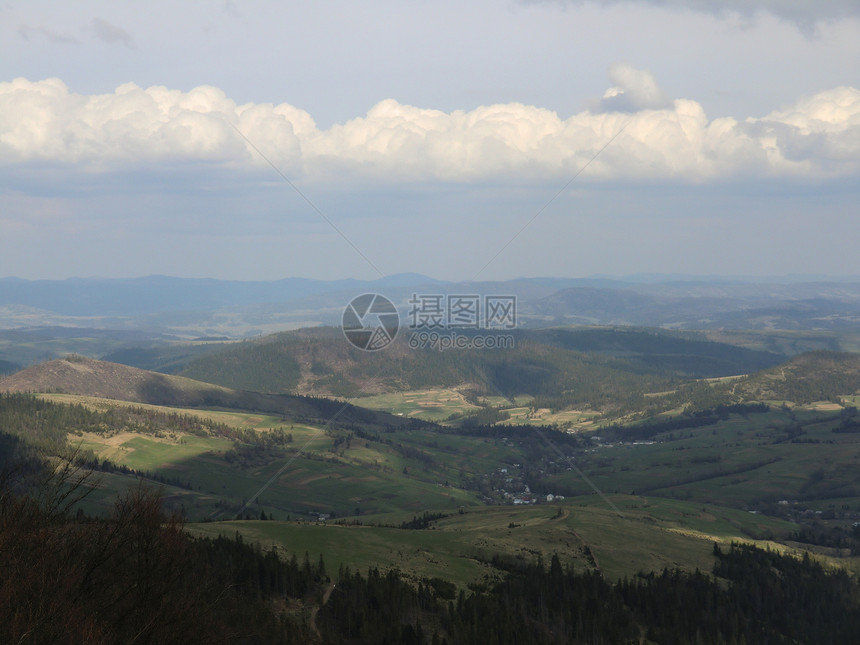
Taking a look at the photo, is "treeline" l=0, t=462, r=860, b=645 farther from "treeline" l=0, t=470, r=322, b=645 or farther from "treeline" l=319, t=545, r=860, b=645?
"treeline" l=319, t=545, r=860, b=645

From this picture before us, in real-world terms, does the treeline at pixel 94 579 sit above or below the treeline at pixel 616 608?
above

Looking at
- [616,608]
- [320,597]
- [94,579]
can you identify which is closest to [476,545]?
[616,608]

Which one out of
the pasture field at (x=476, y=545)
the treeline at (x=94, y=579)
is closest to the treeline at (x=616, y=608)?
the pasture field at (x=476, y=545)

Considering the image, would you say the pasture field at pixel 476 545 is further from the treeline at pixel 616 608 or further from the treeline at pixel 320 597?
the treeline at pixel 616 608

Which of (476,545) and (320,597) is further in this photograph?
(476,545)

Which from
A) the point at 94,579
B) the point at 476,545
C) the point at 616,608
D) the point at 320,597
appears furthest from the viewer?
the point at 476,545

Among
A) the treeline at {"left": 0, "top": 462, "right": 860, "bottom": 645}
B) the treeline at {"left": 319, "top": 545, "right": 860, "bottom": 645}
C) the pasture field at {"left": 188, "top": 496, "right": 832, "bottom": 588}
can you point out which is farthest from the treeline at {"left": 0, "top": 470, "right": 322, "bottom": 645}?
the pasture field at {"left": 188, "top": 496, "right": 832, "bottom": 588}

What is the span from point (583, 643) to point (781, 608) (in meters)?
66.8

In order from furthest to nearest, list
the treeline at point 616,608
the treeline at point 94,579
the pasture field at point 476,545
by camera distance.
Result: the pasture field at point 476,545 < the treeline at point 616,608 < the treeline at point 94,579

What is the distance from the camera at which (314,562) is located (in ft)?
393

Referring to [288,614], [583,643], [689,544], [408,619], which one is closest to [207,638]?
[288,614]

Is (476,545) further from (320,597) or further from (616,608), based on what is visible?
(320,597)

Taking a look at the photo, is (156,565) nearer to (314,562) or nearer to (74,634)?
(74,634)

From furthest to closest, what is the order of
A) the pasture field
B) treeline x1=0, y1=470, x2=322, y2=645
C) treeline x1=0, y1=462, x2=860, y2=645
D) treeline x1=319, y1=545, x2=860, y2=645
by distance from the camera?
the pasture field → treeline x1=319, y1=545, x2=860, y2=645 → treeline x1=0, y1=462, x2=860, y2=645 → treeline x1=0, y1=470, x2=322, y2=645
